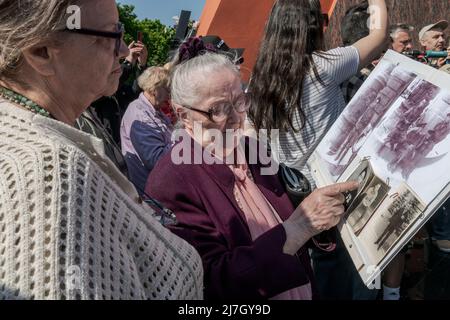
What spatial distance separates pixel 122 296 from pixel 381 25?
2.41 m

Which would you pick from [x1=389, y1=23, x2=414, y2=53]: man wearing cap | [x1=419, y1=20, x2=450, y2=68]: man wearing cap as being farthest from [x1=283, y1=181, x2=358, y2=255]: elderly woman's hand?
[x1=419, y1=20, x2=450, y2=68]: man wearing cap

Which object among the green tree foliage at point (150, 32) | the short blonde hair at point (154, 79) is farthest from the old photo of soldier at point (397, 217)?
the green tree foliage at point (150, 32)

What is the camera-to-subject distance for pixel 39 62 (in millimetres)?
1042

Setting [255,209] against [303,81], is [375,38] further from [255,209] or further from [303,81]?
[255,209]

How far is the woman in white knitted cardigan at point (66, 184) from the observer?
78 centimetres

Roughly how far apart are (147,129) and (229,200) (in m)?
2.23

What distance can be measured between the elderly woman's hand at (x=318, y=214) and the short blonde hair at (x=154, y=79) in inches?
101

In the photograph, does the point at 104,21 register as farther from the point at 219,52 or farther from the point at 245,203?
the point at 219,52

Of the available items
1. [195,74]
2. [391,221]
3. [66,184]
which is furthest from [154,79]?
[66,184]

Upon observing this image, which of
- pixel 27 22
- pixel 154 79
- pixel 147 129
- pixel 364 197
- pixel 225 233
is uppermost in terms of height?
pixel 27 22

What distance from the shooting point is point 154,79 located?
4.16 meters

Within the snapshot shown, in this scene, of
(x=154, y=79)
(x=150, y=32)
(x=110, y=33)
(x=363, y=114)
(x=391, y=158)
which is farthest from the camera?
(x=150, y=32)

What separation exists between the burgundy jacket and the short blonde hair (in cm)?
229

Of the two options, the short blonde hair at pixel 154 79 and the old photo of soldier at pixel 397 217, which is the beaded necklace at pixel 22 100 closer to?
the old photo of soldier at pixel 397 217
